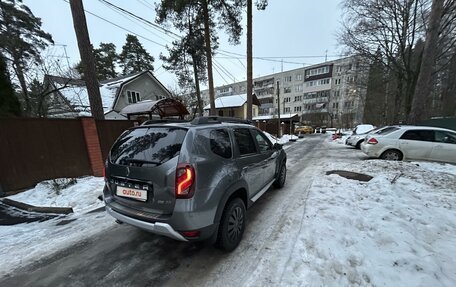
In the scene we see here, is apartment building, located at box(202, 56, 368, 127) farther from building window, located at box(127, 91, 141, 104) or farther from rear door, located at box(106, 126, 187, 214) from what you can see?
rear door, located at box(106, 126, 187, 214)

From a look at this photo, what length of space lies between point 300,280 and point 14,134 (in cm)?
713

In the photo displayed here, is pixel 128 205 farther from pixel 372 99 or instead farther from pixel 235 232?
pixel 372 99

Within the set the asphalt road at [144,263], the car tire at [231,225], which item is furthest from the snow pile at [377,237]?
the car tire at [231,225]

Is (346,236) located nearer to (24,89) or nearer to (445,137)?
(445,137)

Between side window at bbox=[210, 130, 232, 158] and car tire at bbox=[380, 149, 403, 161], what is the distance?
8.23m

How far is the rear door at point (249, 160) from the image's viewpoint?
2.99m

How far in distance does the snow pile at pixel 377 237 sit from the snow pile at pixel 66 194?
441 centimetres

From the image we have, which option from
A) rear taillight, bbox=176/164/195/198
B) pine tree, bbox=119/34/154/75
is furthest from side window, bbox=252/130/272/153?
pine tree, bbox=119/34/154/75

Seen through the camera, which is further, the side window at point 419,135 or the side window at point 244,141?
the side window at point 419,135

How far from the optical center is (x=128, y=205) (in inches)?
96.2

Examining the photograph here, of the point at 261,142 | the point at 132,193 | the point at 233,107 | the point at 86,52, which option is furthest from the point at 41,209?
the point at 233,107

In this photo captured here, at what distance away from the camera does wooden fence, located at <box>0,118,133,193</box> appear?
4918 mm

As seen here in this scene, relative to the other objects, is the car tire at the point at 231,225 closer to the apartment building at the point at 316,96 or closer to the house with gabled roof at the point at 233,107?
the house with gabled roof at the point at 233,107

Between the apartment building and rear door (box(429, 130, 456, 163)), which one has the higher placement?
the apartment building
